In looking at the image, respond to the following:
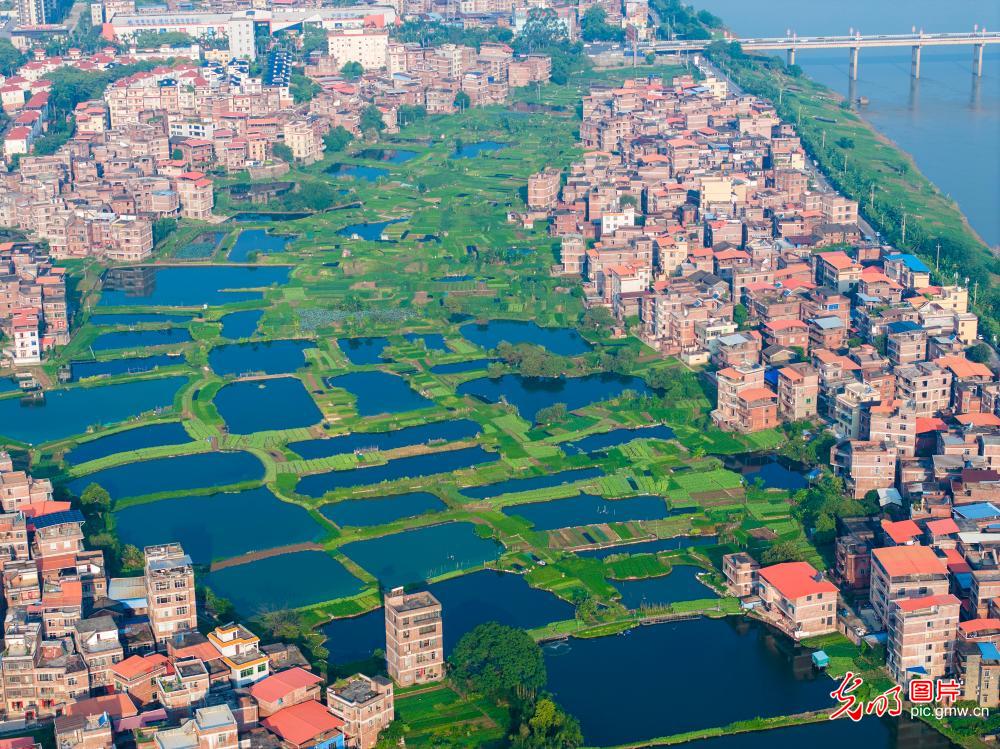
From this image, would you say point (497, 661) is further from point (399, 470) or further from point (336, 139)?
point (336, 139)

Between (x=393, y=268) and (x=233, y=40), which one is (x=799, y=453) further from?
(x=233, y=40)

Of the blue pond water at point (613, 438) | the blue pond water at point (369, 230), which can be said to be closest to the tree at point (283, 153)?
the blue pond water at point (369, 230)

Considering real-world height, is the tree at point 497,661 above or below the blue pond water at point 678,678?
above

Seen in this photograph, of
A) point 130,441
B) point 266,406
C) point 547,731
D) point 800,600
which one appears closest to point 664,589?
point 800,600

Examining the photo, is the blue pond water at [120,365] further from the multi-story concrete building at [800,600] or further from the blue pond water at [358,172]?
the blue pond water at [358,172]

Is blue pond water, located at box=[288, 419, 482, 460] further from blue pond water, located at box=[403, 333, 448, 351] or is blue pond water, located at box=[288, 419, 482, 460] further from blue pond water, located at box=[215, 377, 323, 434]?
blue pond water, located at box=[403, 333, 448, 351]

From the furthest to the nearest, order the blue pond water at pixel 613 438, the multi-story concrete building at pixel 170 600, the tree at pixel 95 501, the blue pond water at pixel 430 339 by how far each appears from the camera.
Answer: the blue pond water at pixel 430 339
the blue pond water at pixel 613 438
the tree at pixel 95 501
the multi-story concrete building at pixel 170 600

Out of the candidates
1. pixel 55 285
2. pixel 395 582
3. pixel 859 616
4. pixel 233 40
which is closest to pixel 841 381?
pixel 859 616
